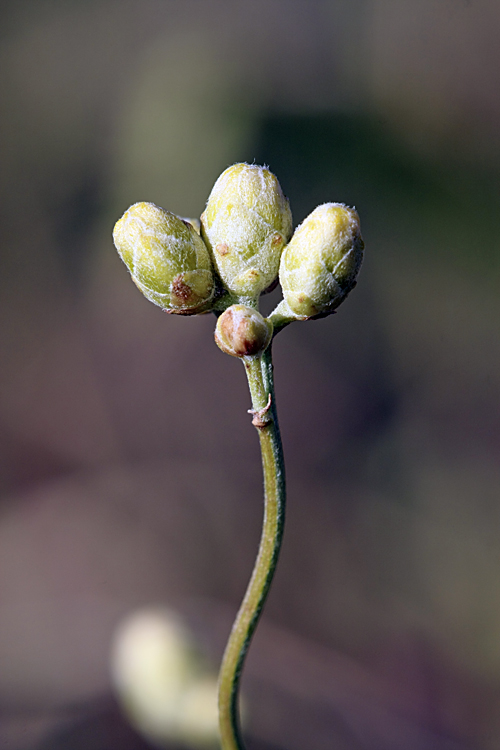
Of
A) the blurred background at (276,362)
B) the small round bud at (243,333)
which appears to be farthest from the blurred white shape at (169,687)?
the small round bud at (243,333)

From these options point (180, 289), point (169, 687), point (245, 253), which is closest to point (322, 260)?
point (245, 253)

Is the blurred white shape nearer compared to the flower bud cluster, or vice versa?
the flower bud cluster

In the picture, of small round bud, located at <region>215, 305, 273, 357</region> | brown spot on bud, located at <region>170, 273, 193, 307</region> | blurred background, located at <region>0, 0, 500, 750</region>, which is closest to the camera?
small round bud, located at <region>215, 305, 273, 357</region>

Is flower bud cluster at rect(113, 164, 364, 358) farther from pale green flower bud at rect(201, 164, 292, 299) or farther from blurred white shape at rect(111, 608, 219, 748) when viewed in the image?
blurred white shape at rect(111, 608, 219, 748)

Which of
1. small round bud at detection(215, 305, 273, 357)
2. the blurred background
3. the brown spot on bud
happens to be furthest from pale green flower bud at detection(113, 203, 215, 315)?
the blurred background

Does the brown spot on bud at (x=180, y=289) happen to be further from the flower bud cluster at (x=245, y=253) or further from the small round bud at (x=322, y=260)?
the small round bud at (x=322, y=260)

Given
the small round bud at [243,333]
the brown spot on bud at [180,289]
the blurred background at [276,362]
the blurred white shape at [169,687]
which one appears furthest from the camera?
the blurred background at [276,362]

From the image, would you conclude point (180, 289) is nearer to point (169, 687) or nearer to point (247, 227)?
point (247, 227)
